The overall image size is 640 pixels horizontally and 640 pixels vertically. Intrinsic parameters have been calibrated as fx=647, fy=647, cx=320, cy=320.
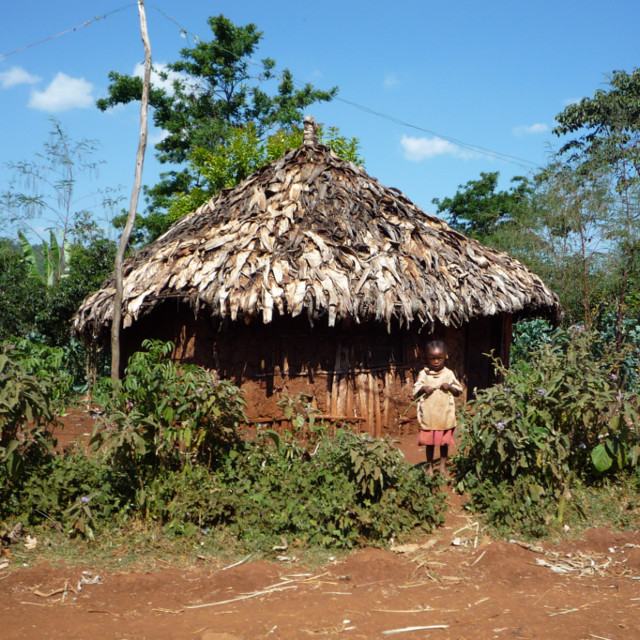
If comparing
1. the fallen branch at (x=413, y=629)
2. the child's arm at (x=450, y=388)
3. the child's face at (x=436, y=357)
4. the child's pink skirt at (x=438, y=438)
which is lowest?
the fallen branch at (x=413, y=629)

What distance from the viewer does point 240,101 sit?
19.2m

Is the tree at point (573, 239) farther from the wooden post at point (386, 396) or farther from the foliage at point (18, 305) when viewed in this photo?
the foliage at point (18, 305)

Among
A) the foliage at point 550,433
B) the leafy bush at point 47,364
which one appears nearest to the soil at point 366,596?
the foliage at point 550,433

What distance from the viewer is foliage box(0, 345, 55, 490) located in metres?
4.21

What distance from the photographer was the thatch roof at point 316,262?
6.49m

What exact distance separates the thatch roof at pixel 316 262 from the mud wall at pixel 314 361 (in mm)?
343

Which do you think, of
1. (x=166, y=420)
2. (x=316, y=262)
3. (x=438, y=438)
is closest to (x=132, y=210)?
(x=316, y=262)

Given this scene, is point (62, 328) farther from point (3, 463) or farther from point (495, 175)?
point (495, 175)

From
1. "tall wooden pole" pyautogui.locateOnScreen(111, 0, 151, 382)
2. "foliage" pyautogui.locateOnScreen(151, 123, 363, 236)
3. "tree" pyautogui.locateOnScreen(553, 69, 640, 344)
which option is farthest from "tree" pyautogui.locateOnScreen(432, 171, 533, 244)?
"tall wooden pole" pyautogui.locateOnScreen(111, 0, 151, 382)

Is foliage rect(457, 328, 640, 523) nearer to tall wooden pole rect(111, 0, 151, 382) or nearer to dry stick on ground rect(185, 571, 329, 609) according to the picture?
dry stick on ground rect(185, 571, 329, 609)

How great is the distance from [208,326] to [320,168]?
2484 millimetres

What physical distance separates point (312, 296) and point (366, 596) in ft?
10.6

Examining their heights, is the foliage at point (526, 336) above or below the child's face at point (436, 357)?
above

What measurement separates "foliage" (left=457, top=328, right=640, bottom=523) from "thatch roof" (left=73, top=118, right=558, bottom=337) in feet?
6.00
